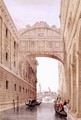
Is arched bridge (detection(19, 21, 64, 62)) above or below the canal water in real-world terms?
above

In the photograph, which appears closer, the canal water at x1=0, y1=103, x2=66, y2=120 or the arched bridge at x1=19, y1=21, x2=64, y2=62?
the canal water at x1=0, y1=103, x2=66, y2=120

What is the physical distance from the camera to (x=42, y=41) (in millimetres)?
37062

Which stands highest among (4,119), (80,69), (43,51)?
(43,51)

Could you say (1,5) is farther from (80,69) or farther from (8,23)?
(80,69)

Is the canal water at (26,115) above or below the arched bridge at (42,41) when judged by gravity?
below

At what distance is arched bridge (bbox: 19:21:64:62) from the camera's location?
36844 mm

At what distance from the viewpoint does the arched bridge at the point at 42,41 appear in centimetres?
3684

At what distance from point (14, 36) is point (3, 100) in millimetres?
9914

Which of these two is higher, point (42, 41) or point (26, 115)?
point (42, 41)

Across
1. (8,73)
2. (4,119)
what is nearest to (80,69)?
(4,119)

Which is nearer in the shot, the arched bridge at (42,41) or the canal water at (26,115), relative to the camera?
the canal water at (26,115)

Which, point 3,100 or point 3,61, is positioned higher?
point 3,61

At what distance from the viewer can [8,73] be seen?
90.2 feet

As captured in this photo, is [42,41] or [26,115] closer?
[26,115]
